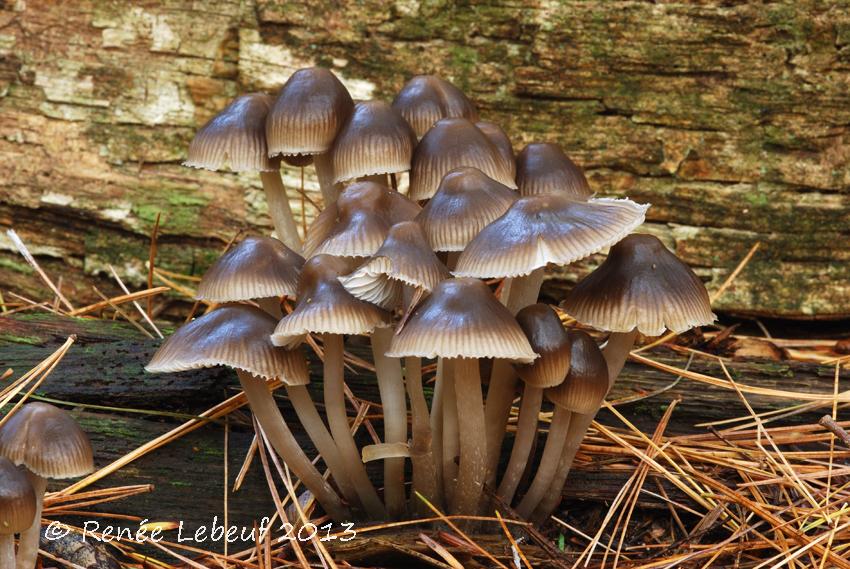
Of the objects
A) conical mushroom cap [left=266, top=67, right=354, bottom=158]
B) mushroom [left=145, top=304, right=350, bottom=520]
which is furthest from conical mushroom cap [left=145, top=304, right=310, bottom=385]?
conical mushroom cap [left=266, top=67, right=354, bottom=158]

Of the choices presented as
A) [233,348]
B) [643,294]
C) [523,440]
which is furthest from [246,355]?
[643,294]

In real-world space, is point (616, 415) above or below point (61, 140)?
below

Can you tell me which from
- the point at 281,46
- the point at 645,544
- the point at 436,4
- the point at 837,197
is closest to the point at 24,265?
the point at 281,46

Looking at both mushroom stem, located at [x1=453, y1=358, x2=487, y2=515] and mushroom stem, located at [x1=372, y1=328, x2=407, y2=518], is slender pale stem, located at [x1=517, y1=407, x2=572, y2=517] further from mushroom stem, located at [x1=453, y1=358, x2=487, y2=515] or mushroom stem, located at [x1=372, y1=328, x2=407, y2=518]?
mushroom stem, located at [x1=372, y1=328, x2=407, y2=518]

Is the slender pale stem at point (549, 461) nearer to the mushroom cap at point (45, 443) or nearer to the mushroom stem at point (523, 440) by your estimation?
the mushroom stem at point (523, 440)

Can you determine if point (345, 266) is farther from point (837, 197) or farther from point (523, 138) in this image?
point (837, 197)

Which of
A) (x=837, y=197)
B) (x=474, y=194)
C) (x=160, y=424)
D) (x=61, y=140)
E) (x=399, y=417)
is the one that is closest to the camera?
(x=474, y=194)

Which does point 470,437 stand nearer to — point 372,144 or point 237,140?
point 372,144
